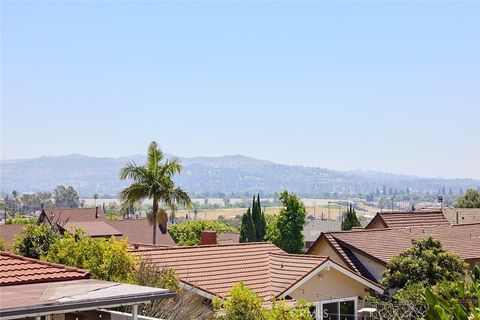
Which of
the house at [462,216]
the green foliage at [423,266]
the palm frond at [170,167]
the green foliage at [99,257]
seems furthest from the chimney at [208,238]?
the house at [462,216]

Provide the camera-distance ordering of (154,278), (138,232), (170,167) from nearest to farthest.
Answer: (154,278) → (170,167) → (138,232)

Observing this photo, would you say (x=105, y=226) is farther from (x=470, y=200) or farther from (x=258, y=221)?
(x=470, y=200)

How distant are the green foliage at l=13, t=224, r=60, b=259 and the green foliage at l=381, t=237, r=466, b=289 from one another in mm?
11999

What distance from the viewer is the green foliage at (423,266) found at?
27.0 metres

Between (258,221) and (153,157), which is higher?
(153,157)

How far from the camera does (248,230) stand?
6525 centimetres

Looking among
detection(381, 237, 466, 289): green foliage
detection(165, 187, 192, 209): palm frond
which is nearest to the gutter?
detection(381, 237, 466, 289): green foliage

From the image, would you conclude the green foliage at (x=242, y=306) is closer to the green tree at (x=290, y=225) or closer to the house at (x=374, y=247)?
the house at (x=374, y=247)

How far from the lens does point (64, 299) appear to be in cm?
1052

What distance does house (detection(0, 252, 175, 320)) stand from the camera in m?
10.1

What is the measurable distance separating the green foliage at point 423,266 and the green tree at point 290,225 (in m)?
19.6

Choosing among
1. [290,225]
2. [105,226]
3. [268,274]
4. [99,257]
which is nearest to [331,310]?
[268,274]

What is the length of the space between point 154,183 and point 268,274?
16.6m

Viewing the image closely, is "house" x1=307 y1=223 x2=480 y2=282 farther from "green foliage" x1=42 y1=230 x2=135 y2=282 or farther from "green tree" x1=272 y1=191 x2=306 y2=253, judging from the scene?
"green foliage" x1=42 y1=230 x2=135 y2=282
